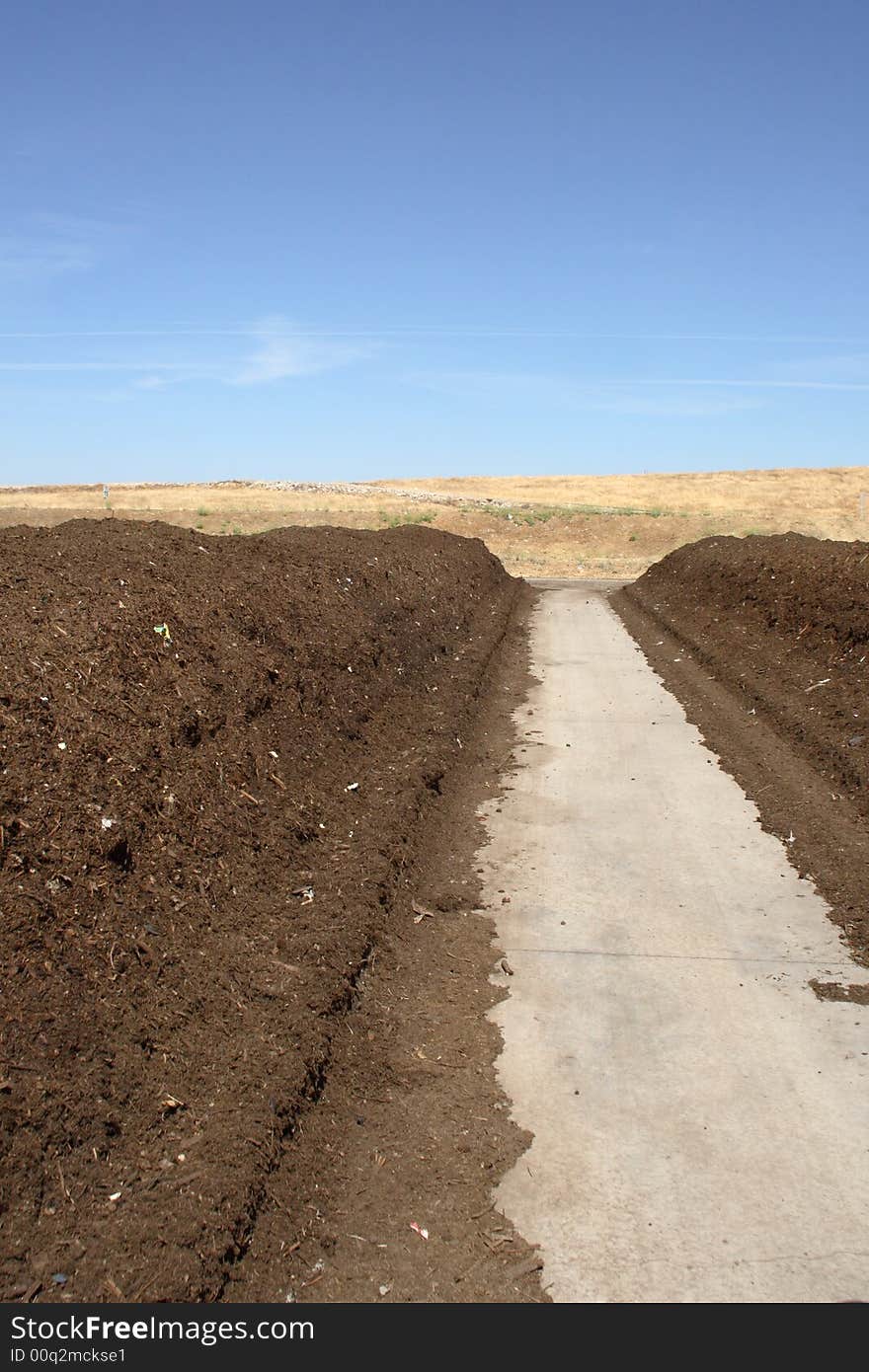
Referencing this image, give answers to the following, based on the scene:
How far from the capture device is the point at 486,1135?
480cm

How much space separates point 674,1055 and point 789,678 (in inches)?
366

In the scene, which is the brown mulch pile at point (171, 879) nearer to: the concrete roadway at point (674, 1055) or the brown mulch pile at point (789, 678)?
the concrete roadway at point (674, 1055)

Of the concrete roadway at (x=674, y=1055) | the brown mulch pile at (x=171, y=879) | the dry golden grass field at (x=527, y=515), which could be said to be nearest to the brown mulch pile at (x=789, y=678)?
the concrete roadway at (x=674, y=1055)

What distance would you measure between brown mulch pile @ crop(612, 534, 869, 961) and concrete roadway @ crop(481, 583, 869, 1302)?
0.38m

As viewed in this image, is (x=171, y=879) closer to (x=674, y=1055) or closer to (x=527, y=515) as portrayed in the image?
(x=674, y=1055)

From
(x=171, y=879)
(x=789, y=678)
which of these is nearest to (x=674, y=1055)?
(x=171, y=879)

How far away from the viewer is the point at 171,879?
623 cm

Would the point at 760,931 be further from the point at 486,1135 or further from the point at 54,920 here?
the point at 54,920

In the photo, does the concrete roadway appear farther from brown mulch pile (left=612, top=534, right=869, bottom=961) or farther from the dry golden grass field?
the dry golden grass field

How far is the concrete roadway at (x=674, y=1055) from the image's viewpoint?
4.07 m

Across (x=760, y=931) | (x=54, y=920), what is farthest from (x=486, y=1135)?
(x=760, y=931)

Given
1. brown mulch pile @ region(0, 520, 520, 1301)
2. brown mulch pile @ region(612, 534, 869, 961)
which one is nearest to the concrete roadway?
brown mulch pile @ region(612, 534, 869, 961)

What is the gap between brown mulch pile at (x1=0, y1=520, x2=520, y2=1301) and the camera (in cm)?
406

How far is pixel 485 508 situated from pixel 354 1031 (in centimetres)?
4441
